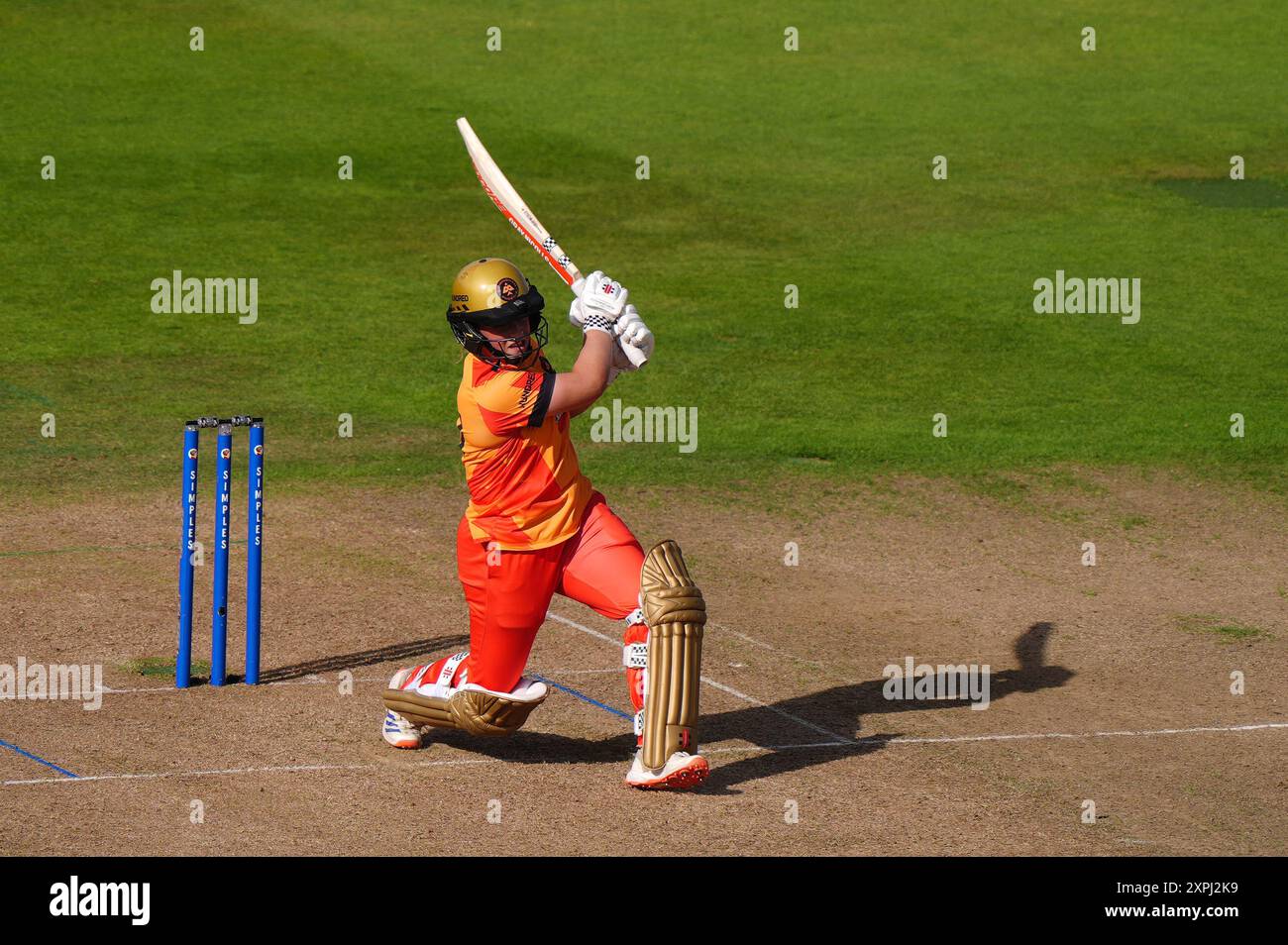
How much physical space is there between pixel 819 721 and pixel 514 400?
8.42 ft

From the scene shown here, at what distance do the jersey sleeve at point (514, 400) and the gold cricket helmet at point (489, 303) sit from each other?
0.55 ft

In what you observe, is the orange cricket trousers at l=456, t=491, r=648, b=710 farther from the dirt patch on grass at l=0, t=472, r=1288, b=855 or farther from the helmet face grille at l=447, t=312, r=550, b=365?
the helmet face grille at l=447, t=312, r=550, b=365

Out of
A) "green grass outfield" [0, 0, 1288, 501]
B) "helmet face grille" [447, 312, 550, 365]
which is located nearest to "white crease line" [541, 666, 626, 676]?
"helmet face grille" [447, 312, 550, 365]

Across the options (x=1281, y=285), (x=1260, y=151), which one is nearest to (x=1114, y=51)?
(x=1260, y=151)

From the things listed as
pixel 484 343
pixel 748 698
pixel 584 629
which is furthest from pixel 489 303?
pixel 584 629

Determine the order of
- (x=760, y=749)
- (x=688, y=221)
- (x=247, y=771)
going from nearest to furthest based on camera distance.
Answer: (x=247, y=771), (x=760, y=749), (x=688, y=221)

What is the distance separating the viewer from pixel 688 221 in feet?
71.6

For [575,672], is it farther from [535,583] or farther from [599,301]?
[599,301]

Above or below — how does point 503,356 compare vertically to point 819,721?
above

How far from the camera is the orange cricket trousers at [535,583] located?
8.33 meters

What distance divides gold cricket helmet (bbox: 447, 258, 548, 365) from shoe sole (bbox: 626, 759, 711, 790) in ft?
6.69

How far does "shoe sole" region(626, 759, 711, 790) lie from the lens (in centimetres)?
806

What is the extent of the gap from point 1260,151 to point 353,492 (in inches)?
646

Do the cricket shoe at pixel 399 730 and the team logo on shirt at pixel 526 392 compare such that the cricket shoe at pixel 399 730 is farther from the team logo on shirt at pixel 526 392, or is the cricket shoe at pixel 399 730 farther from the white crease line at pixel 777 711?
the white crease line at pixel 777 711
